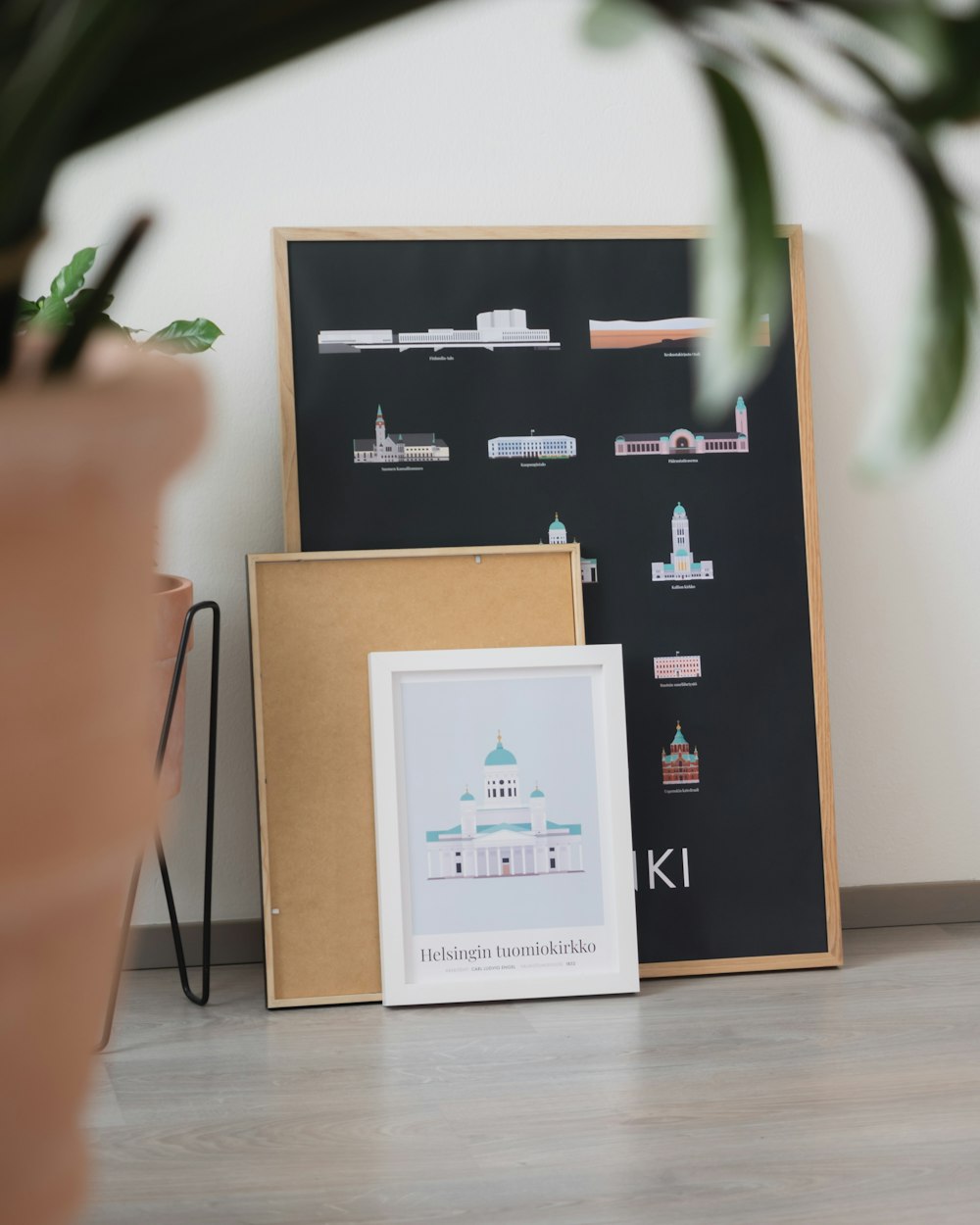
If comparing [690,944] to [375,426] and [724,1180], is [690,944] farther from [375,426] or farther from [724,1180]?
[375,426]

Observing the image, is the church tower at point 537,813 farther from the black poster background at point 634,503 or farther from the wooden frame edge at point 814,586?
the wooden frame edge at point 814,586

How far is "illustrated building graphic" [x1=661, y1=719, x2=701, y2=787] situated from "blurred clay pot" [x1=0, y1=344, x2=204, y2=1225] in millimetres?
2190

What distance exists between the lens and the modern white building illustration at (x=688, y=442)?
8.05 ft

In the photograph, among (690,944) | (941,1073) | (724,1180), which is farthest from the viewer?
(690,944)

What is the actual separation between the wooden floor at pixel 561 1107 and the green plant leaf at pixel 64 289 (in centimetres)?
113

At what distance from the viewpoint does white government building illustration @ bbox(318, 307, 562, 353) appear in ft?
7.86

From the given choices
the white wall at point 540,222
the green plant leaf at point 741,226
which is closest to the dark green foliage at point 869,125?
the green plant leaf at point 741,226

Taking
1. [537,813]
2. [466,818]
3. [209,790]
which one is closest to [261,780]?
[209,790]

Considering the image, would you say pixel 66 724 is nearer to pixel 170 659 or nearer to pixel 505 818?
pixel 170 659

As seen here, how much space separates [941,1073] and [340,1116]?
0.84 metres

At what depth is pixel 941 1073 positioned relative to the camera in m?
1.74

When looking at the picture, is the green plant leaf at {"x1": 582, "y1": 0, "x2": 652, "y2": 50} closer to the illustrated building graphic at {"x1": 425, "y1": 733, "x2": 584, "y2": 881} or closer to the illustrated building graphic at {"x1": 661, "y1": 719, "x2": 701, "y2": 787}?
the illustrated building graphic at {"x1": 425, "y1": 733, "x2": 584, "y2": 881}

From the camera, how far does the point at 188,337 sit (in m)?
2.13

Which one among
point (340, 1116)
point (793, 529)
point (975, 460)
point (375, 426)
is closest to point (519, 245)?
point (375, 426)
